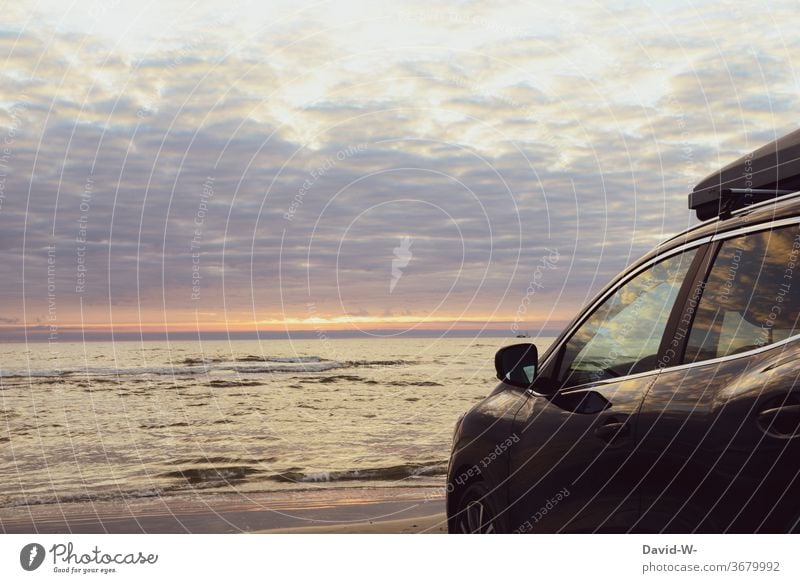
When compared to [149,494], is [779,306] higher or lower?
higher

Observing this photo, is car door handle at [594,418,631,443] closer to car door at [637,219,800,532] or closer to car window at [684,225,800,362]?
car door at [637,219,800,532]

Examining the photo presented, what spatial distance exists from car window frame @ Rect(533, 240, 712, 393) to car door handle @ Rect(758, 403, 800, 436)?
2.27 feet

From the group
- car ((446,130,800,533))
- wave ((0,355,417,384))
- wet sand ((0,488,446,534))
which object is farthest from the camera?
wave ((0,355,417,384))

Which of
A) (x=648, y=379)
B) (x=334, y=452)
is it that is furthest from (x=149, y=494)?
A: (x=648, y=379)

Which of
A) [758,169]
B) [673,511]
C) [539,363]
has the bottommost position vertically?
[673,511]

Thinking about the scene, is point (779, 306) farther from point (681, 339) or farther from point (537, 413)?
point (537, 413)

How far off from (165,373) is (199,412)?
1498 cm

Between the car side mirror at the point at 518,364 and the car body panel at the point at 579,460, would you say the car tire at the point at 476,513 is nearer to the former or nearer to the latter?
the car body panel at the point at 579,460

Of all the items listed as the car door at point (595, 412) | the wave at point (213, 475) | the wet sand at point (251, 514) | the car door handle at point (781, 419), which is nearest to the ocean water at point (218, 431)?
the wave at point (213, 475)

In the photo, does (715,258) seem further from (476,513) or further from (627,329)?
(476,513)

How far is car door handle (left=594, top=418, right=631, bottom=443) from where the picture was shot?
2.91 metres

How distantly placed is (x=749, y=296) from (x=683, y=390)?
386mm

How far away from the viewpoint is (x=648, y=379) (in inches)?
115

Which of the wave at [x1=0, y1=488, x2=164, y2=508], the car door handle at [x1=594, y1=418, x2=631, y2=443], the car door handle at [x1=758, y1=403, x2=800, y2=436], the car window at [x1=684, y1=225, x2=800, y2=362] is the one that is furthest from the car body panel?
the wave at [x1=0, y1=488, x2=164, y2=508]
